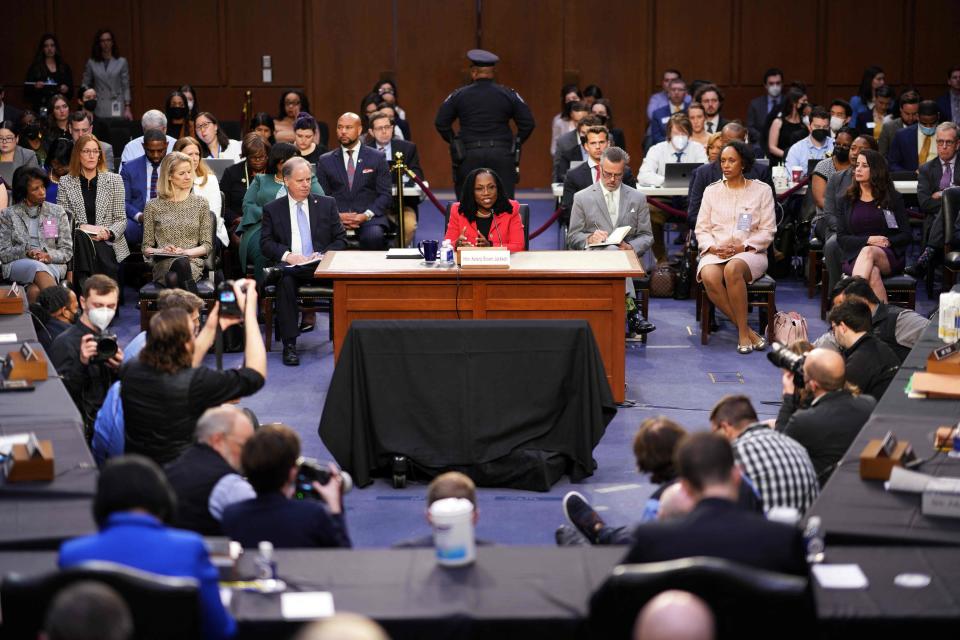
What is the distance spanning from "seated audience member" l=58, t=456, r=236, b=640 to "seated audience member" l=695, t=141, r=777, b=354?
6.06 m

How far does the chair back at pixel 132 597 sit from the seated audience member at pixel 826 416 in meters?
2.73

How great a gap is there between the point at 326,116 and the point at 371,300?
938 centimetres

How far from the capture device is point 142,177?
9.99 m

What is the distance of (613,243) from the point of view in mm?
8648

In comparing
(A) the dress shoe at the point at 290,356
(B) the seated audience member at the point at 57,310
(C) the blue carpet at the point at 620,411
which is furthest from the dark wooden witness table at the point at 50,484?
(A) the dress shoe at the point at 290,356

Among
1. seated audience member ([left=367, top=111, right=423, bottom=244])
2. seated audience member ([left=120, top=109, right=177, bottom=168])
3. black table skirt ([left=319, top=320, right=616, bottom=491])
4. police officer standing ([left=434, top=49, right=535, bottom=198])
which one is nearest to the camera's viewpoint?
black table skirt ([left=319, top=320, right=616, bottom=491])

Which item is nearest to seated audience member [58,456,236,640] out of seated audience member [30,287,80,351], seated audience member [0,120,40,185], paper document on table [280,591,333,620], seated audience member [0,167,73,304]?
paper document on table [280,591,333,620]

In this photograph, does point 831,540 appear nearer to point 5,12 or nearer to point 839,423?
point 839,423

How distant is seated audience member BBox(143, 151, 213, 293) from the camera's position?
8945mm

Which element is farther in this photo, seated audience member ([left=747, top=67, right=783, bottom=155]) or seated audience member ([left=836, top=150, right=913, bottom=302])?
seated audience member ([left=747, top=67, right=783, bottom=155])

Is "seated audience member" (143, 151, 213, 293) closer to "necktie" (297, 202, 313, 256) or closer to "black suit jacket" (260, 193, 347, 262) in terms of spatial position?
"black suit jacket" (260, 193, 347, 262)

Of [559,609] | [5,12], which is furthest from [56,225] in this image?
[5,12]

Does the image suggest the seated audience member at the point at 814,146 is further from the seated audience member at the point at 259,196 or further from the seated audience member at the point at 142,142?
the seated audience member at the point at 142,142

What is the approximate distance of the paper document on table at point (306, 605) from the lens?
Answer: 342 centimetres
